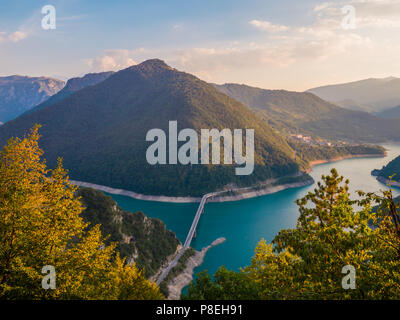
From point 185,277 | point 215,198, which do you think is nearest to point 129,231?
point 185,277

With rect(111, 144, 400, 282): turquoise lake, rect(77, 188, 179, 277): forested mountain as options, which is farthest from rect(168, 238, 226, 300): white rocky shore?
rect(77, 188, 179, 277): forested mountain

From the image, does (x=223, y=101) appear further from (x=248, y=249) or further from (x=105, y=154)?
(x=248, y=249)

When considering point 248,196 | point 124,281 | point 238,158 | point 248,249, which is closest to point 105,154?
point 238,158

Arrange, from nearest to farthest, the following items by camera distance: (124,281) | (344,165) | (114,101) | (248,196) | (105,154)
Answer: (124,281) → (248,196) → (105,154) → (344,165) → (114,101)

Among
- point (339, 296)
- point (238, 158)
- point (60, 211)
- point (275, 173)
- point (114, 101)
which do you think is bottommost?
point (339, 296)

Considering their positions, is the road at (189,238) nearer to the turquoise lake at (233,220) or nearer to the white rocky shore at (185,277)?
the turquoise lake at (233,220)

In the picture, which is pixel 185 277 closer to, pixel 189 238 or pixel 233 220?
pixel 189 238
